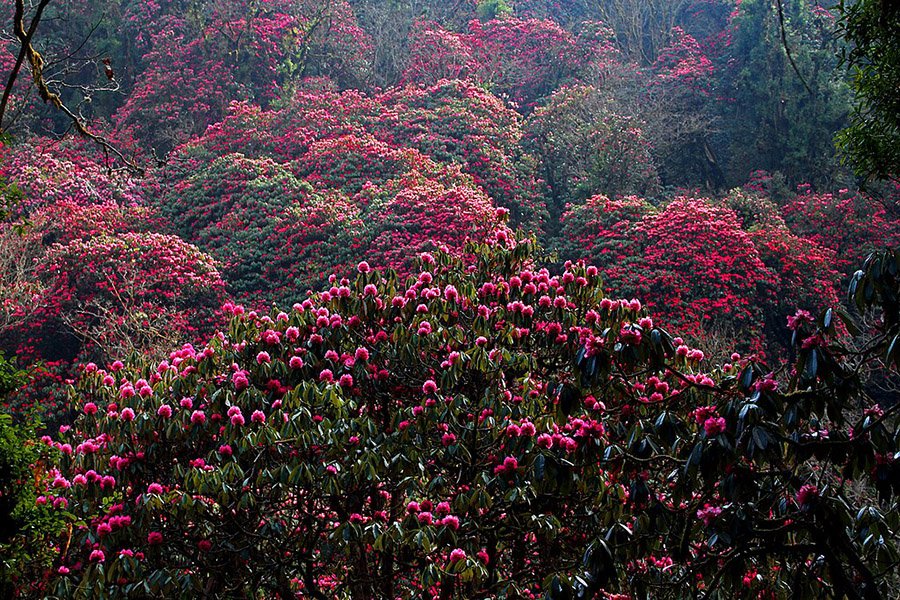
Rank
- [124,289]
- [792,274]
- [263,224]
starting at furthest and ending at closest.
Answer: [263,224] → [792,274] → [124,289]

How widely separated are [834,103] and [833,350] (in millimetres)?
16240

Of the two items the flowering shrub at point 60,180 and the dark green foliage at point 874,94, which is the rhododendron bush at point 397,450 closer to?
the dark green foliage at point 874,94

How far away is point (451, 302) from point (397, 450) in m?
0.96

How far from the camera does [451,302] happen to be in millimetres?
4324

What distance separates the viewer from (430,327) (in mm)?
4055

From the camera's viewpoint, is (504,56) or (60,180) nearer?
(60,180)

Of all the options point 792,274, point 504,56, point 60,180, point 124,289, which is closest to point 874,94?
point 792,274

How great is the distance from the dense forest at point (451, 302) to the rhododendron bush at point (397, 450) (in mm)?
23

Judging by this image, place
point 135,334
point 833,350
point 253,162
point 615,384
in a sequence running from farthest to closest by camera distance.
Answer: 1. point 253,162
2. point 135,334
3. point 615,384
4. point 833,350

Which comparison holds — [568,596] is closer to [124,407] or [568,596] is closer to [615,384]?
[615,384]

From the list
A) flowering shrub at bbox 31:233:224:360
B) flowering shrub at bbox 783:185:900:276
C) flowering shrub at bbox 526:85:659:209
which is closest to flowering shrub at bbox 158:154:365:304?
flowering shrub at bbox 31:233:224:360

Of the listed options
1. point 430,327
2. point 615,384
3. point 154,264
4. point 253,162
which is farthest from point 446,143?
point 615,384

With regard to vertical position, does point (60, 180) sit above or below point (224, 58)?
below

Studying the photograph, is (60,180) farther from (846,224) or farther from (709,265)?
(846,224)
